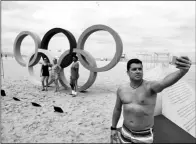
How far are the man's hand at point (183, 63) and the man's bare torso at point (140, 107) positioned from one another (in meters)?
0.40

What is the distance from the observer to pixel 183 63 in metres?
1.68

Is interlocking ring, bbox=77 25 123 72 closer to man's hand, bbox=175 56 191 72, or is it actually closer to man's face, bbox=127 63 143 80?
man's face, bbox=127 63 143 80

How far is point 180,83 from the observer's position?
5.11 metres

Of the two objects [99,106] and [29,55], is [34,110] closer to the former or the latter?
[99,106]

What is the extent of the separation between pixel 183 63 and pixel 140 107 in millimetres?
618

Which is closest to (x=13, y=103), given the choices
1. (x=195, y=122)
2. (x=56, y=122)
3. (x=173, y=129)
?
(x=56, y=122)

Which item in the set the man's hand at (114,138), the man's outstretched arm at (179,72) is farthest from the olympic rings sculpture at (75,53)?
the man's outstretched arm at (179,72)

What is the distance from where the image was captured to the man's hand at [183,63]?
1.67 metres

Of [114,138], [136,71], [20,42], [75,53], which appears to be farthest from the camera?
[20,42]

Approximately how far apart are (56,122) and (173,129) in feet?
9.77

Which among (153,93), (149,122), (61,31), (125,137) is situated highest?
(61,31)

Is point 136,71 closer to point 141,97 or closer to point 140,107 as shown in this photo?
point 141,97

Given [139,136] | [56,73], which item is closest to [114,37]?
[56,73]

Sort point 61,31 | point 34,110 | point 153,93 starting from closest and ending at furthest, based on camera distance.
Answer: point 153,93, point 34,110, point 61,31
